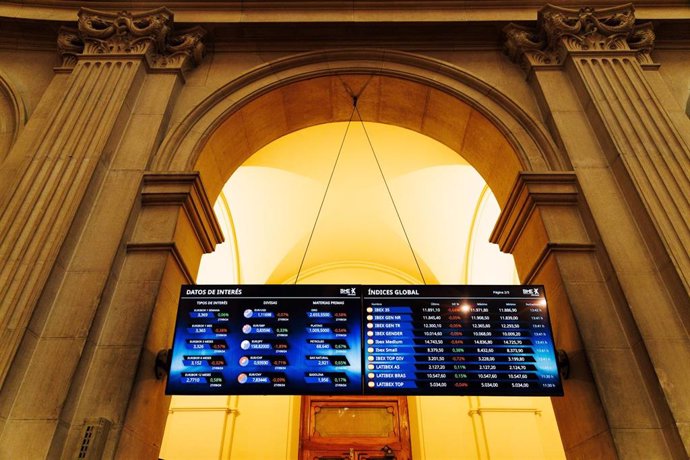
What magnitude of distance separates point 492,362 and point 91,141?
4233 mm

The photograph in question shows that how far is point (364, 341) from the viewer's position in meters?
3.60

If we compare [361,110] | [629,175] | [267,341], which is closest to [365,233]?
[361,110]

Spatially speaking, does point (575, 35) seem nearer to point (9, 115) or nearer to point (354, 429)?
point (9, 115)

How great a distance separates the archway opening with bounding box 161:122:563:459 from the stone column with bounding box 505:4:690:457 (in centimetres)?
291

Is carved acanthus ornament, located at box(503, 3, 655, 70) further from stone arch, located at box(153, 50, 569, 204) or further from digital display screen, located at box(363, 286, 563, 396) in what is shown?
digital display screen, located at box(363, 286, 563, 396)

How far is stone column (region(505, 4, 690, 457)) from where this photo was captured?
11.0 feet

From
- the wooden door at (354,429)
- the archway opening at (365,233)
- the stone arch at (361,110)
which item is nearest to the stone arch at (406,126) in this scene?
the stone arch at (361,110)

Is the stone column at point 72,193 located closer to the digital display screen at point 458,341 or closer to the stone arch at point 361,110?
the stone arch at point 361,110

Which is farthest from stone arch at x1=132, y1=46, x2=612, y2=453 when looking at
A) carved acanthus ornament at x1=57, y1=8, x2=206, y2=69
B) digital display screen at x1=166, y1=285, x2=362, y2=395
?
carved acanthus ornament at x1=57, y1=8, x2=206, y2=69

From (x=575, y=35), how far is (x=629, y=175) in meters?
2.12

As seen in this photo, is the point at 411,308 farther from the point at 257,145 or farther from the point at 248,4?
the point at 248,4

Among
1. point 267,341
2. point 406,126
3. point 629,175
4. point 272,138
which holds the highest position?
point 406,126

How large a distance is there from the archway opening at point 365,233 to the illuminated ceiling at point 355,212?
0.07 feet

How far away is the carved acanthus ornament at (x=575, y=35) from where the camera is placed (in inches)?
212
